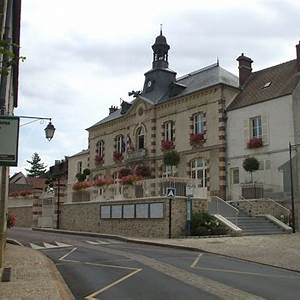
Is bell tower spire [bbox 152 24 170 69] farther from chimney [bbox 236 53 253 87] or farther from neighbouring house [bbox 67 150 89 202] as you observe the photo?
neighbouring house [bbox 67 150 89 202]

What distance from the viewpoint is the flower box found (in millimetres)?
30391

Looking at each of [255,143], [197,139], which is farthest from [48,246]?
[197,139]

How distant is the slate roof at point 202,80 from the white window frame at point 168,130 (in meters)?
1.78

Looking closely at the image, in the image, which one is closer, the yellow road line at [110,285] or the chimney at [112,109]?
the yellow road line at [110,285]

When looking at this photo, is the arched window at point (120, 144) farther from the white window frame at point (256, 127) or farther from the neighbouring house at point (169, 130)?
the white window frame at point (256, 127)

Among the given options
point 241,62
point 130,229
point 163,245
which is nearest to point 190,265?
point 163,245

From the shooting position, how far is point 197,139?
3406cm

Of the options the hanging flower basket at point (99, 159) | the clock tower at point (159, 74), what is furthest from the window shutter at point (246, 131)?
the hanging flower basket at point (99, 159)

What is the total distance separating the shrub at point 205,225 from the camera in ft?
79.0

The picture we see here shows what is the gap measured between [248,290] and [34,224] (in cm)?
2962

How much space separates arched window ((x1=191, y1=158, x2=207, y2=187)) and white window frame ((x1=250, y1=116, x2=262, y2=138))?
3995mm

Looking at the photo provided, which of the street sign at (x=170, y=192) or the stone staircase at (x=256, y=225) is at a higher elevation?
the street sign at (x=170, y=192)

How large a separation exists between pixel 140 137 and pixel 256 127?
11510 millimetres

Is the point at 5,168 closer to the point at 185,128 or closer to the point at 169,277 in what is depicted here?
the point at 169,277
